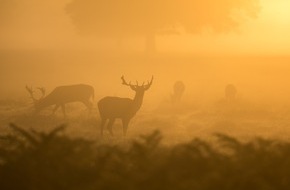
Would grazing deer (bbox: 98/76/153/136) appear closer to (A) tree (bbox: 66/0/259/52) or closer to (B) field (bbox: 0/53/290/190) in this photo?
(B) field (bbox: 0/53/290/190)

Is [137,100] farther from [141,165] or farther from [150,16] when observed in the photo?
[150,16]

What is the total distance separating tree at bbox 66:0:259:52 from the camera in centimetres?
4899

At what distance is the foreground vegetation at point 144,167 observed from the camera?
2773 millimetres

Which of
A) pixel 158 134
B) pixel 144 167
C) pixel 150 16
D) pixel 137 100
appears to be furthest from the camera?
pixel 150 16

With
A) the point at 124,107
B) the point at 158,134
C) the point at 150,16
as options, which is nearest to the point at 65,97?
the point at 124,107

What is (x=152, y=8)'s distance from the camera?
48750 millimetres

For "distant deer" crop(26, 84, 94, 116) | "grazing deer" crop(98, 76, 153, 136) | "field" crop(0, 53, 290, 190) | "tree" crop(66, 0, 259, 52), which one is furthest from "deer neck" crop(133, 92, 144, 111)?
"tree" crop(66, 0, 259, 52)

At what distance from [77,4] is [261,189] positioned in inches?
1969

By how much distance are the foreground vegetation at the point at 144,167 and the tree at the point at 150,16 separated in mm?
46437

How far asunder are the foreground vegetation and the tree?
46.4 m

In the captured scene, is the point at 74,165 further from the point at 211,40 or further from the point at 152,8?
the point at 211,40

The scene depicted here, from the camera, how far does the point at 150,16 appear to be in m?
49.1

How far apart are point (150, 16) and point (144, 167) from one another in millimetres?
46903

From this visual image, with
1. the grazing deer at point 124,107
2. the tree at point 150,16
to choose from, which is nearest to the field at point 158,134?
the grazing deer at point 124,107
